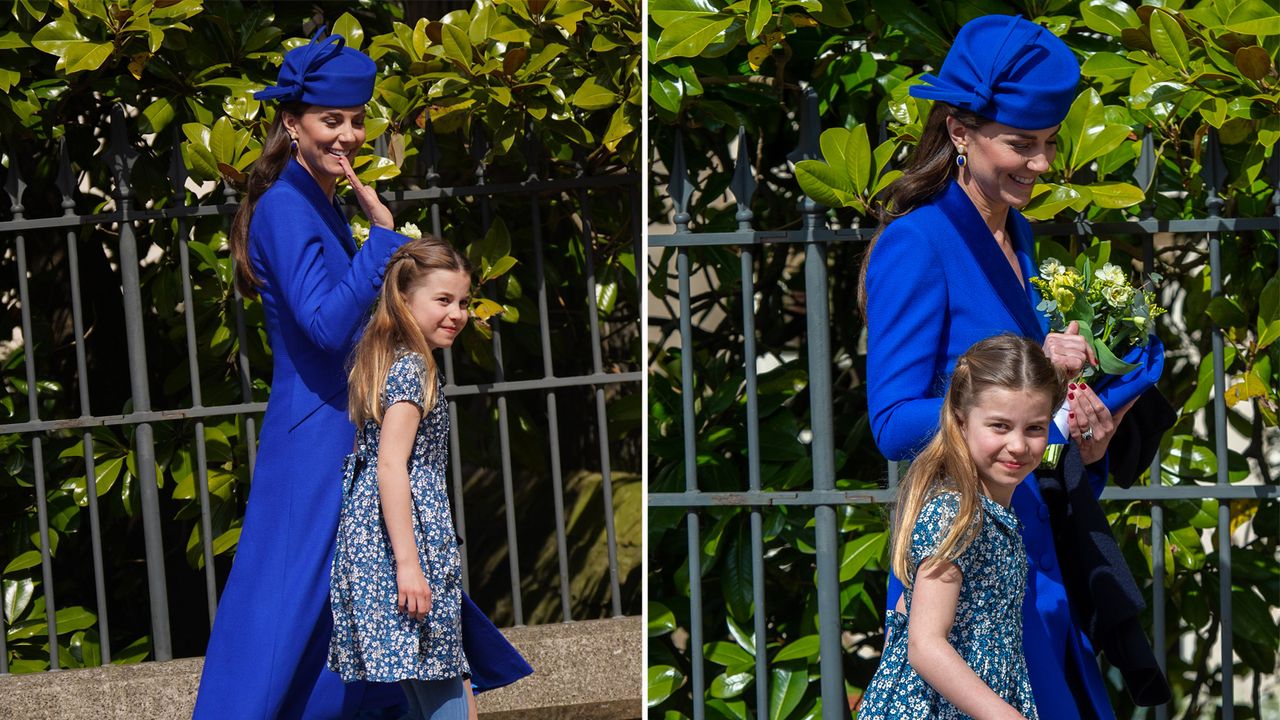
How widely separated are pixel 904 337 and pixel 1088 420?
37cm

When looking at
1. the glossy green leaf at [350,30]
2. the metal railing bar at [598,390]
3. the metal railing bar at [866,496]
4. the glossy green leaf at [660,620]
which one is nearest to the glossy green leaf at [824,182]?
the metal railing bar at [866,496]

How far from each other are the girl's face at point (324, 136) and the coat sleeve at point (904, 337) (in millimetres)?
1401

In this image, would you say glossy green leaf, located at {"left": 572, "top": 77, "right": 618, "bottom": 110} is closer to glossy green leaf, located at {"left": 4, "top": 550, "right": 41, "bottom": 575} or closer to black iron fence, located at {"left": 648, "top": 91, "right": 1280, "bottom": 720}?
black iron fence, located at {"left": 648, "top": 91, "right": 1280, "bottom": 720}

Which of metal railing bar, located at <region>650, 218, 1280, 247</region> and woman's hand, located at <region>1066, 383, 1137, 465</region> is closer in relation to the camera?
woman's hand, located at <region>1066, 383, 1137, 465</region>

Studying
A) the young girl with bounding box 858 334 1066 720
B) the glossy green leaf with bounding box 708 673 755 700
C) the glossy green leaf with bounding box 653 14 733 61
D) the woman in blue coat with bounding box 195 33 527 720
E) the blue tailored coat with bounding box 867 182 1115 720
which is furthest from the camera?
the glossy green leaf with bounding box 708 673 755 700

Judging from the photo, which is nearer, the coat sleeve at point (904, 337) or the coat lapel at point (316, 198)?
the coat sleeve at point (904, 337)

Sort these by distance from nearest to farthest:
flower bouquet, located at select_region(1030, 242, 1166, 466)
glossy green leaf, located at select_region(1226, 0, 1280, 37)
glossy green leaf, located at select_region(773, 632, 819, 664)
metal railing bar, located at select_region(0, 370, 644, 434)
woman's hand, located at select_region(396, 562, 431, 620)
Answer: flower bouquet, located at select_region(1030, 242, 1166, 466) < woman's hand, located at select_region(396, 562, 431, 620) < glossy green leaf, located at select_region(1226, 0, 1280, 37) < glossy green leaf, located at select_region(773, 632, 819, 664) < metal railing bar, located at select_region(0, 370, 644, 434)

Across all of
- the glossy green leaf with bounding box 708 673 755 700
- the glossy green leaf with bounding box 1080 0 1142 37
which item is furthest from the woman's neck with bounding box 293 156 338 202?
the glossy green leaf with bounding box 1080 0 1142 37

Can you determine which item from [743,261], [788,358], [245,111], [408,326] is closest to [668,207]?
[788,358]

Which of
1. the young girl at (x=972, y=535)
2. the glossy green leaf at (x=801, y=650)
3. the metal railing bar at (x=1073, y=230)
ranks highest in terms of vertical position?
the metal railing bar at (x=1073, y=230)

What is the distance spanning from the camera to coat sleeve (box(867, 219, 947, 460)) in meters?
2.34

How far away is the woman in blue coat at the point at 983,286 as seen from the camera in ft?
7.70

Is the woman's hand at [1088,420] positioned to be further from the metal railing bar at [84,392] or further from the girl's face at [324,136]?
the metal railing bar at [84,392]

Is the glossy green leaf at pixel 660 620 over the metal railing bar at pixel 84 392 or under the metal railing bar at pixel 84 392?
under
